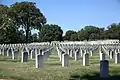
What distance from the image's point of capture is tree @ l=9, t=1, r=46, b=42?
90.2m

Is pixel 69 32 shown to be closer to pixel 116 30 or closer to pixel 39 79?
pixel 116 30

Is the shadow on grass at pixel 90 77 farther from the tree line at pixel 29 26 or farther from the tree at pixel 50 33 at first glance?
the tree at pixel 50 33

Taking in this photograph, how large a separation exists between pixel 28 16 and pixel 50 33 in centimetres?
1911

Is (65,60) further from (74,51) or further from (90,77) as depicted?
(74,51)

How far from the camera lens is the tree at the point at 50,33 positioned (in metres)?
107

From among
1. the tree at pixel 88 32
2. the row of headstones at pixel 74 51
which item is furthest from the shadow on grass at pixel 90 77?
the tree at pixel 88 32

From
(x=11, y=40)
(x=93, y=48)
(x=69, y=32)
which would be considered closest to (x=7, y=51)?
(x=93, y=48)

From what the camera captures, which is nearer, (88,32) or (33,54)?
(33,54)

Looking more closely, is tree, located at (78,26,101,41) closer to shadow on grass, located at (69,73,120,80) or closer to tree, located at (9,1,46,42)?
tree, located at (9,1,46,42)

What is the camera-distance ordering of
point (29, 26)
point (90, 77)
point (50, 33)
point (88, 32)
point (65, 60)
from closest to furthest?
point (90, 77) → point (65, 60) → point (29, 26) → point (50, 33) → point (88, 32)

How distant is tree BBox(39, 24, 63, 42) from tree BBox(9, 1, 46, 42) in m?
12.9

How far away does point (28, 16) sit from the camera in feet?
303

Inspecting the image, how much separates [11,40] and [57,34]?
46064 mm

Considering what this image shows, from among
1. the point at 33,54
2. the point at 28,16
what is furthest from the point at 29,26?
the point at 33,54
